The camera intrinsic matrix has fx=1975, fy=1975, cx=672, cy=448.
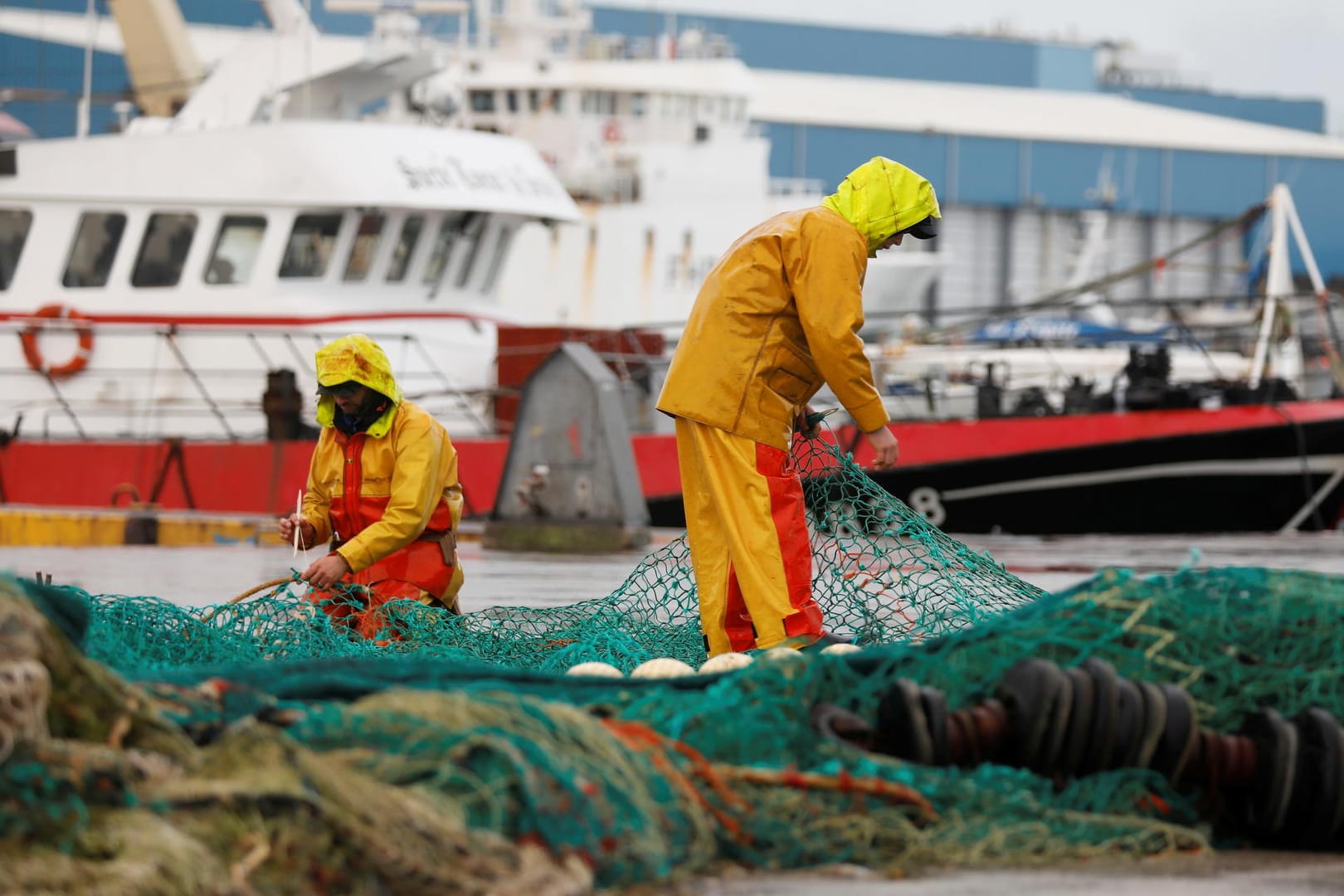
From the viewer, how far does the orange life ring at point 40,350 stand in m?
15.7

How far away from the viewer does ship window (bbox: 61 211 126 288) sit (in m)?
15.9

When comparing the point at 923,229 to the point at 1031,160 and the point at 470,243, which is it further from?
the point at 1031,160

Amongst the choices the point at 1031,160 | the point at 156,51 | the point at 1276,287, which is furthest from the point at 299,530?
the point at 1031,160

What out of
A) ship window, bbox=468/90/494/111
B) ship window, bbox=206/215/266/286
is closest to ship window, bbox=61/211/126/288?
ship window, bbox=206/215/266/286

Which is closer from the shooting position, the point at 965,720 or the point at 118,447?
the point at 965,720

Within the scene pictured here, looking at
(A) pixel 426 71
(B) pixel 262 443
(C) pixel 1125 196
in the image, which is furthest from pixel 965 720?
(C) pixel 1125 196

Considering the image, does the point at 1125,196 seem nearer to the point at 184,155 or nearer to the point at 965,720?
the point at 184,155

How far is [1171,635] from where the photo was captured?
3.72m

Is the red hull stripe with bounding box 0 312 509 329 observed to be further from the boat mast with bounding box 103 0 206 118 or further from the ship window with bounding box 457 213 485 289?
the boat mast with bounding box 103 0 206 118

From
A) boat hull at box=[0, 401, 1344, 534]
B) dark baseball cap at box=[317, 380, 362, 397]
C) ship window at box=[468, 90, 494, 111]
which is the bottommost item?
boat hull at box=[0, 401, 1344, 534]

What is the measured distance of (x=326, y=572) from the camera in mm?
5652

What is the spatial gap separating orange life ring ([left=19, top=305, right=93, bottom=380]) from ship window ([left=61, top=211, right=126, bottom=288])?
292mm

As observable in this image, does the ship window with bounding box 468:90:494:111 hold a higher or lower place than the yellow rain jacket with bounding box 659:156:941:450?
higher

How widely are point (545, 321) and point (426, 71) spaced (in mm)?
8302
